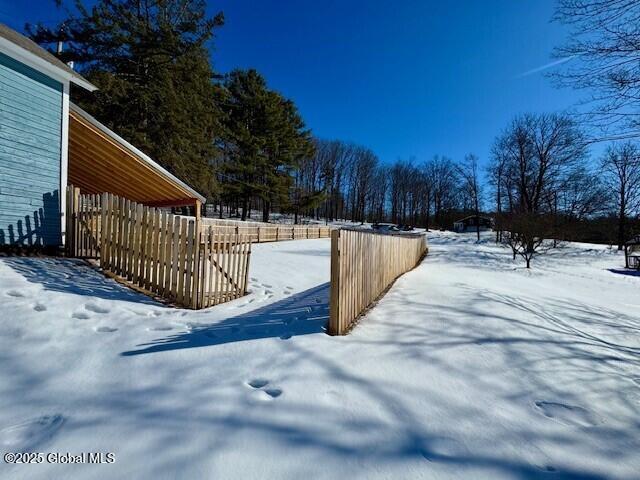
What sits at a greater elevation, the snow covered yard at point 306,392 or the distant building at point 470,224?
the distant building at point 470,224

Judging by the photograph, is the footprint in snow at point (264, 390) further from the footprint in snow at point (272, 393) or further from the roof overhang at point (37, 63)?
the roof overhang at point (37, 63)

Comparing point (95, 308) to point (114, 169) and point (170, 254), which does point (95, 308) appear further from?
point (114, 169)

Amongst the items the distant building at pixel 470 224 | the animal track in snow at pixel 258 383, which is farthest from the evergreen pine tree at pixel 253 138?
the distant building at pixel 470 224

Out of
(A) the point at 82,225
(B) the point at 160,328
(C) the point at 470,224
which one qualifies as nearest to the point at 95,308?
(B) the point at 160,328

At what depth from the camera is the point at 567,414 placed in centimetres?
223

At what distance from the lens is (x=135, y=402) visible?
2.12 meters

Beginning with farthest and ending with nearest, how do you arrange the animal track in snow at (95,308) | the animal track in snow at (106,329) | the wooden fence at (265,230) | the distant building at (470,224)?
the distant building at (470,224) → the wooden fence at (265,230) → the animal track in snow at (95,308) → the animal track in snow at (106,329)

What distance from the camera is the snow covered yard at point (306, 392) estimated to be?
1.72 meters

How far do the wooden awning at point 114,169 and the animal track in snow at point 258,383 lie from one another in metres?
7.27

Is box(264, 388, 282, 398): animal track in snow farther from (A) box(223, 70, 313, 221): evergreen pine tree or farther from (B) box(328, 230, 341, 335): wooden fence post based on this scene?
(A) box(223, 70, 313, 221): evergreen pine tree

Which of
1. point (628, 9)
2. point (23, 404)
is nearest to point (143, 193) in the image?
point (23, 404)

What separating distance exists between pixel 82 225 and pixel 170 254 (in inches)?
123

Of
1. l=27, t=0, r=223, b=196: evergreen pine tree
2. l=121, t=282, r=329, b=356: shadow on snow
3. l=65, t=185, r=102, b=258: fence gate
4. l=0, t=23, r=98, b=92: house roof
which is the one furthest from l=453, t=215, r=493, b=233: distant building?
l=0, t=23, r=98, b=92: house roof

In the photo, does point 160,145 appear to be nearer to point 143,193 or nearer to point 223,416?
point 143,193
